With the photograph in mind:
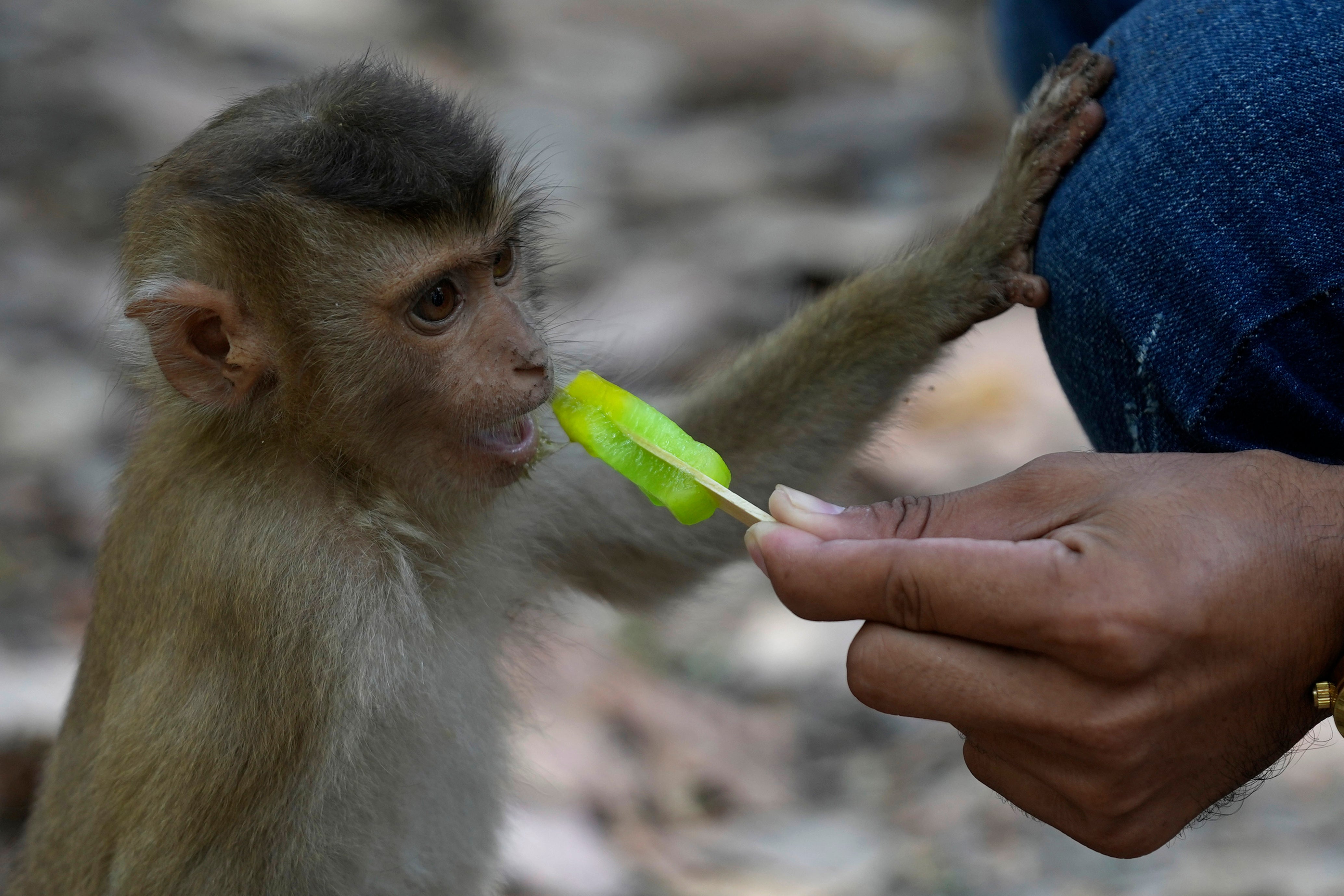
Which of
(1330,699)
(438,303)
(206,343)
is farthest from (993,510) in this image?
(206,343)

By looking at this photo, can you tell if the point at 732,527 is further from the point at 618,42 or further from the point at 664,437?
the point at 618,42

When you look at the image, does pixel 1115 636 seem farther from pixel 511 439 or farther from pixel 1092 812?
pixel 511 439

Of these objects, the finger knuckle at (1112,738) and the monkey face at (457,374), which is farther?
the monkey face at (457,374)

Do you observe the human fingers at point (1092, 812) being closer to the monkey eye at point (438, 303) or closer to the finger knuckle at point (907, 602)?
the finger knuckle at point (907, 602)

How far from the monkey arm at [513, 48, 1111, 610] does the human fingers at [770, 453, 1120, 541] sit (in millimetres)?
791

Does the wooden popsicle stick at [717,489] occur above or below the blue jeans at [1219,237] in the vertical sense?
below

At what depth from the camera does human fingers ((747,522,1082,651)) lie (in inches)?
72.0

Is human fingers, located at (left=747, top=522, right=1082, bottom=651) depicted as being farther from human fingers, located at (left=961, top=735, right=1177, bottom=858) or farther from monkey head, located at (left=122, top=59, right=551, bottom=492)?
monkey head, located at (left=122, top=59, right=551, bottom=492)

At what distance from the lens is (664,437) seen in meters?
2.45

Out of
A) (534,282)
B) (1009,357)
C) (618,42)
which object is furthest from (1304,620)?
(618,42)

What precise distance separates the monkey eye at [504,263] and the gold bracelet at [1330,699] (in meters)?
1.69

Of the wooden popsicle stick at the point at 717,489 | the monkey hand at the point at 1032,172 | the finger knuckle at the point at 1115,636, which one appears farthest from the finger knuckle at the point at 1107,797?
the monkey hand at the point at 1032,172

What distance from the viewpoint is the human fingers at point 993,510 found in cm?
200

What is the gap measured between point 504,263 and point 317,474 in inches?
23.1
